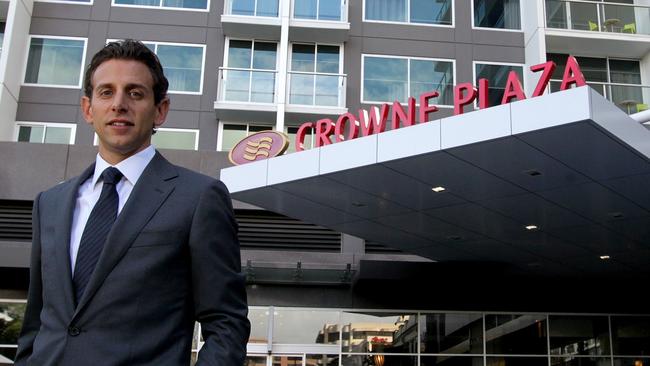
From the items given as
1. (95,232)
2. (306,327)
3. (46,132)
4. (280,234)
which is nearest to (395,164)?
(280,234)

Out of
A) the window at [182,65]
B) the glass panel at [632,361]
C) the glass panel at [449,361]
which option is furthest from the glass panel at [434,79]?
the glass panel at [632,361]

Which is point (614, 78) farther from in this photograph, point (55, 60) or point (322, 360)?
point (55, 60)

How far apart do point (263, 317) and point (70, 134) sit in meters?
7.18

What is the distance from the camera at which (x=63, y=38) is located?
22172 mm

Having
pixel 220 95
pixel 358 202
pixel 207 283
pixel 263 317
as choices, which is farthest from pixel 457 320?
pixel 207 283

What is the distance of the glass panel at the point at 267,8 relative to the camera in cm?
2278

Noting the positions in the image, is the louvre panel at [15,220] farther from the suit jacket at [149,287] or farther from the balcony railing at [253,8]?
the suit jacket at [149,287]

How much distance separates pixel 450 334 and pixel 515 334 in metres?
1.64

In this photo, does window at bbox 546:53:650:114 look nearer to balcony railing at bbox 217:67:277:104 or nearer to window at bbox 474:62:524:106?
window at bbox 474:62:524:106

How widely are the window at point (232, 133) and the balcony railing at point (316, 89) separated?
1.34m

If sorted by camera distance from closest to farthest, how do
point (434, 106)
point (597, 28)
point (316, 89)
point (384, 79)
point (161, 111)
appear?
point (161, 111)
point (434, 106)
point (316, 89)
point (384, 79)
point (597, 28)

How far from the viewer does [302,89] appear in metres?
22.1

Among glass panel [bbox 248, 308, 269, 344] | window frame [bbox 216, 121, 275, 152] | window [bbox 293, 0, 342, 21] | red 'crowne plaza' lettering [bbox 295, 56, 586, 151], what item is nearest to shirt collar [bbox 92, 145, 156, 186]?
red 'crowne plaza' lettering [bbox 295, 56, 586, 151]

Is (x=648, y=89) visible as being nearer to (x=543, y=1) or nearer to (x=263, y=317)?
(x=543, y=1)
